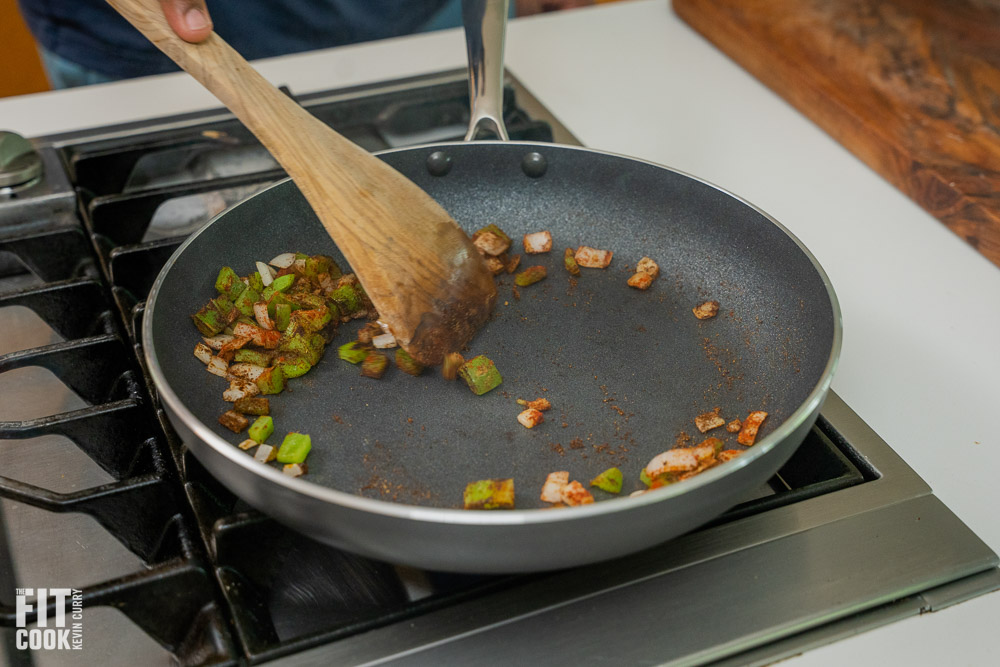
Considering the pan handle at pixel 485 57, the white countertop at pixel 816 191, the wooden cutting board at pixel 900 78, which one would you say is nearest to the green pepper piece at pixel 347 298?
the pan handle at pixel 485 57

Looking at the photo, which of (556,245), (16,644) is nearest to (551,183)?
(556,245)

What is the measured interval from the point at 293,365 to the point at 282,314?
0.06 m

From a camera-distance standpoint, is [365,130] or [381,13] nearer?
[365,130]

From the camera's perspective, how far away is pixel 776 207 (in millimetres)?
1013

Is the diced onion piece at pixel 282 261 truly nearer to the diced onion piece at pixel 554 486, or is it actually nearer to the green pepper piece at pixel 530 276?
the green pepper piece at pixel 530 276

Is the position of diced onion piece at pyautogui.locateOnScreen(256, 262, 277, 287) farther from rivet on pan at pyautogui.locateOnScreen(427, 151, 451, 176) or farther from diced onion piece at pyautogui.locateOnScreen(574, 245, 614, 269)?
diced onion piece at pyautogui.locateOnScreen(574, 245, 614, 269)

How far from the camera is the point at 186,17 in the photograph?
0.67m

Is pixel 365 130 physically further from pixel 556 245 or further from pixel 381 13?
pixel 381 13

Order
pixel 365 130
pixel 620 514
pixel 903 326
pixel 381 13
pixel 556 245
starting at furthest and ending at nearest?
pixel 381 13
pixel 365 130
pixel 556 245
pixel 903 326
pixel 620 514

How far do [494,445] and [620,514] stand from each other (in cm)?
24

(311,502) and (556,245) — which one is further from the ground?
(311,502)

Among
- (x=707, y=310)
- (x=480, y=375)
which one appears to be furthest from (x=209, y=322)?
(x=707, y=310)

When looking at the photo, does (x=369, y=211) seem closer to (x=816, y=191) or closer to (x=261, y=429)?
(x=261, y=429)

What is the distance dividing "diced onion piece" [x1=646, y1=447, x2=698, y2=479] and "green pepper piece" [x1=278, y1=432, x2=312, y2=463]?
28 centimetres
